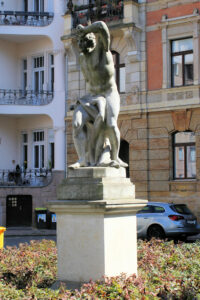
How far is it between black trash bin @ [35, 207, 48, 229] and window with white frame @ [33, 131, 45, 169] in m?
3.55

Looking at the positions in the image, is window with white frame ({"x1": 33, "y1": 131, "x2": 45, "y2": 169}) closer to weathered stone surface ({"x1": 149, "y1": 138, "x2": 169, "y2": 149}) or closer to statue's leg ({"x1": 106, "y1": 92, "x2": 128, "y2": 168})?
weathered stone surface ({"x1": 149, "y1": 138, "x2": 169, "y2": 149})

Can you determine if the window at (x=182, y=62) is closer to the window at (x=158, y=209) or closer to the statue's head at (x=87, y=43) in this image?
the window at (x=158, y=209)

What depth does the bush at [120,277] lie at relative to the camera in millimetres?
6719

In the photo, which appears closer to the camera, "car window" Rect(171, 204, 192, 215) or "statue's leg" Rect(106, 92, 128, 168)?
"statue's leg" Rect(106, 92, 128, 168)

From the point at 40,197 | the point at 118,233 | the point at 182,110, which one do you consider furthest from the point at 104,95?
the point at 40,197

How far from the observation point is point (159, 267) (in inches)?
348

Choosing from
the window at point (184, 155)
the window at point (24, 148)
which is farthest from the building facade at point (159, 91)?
the window at point (24, 148)

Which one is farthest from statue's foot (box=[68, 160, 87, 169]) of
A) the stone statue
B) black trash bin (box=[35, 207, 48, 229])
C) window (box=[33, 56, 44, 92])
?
window (box=[33, 56, 44, 92])

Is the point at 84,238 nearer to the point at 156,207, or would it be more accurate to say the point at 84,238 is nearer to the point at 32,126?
the point at 156,207

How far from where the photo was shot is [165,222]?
763 inches

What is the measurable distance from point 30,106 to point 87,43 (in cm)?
1964

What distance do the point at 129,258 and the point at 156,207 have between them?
11792mm

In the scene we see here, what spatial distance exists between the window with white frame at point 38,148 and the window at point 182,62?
27.1 ft

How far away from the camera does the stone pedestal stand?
25.5 ft
